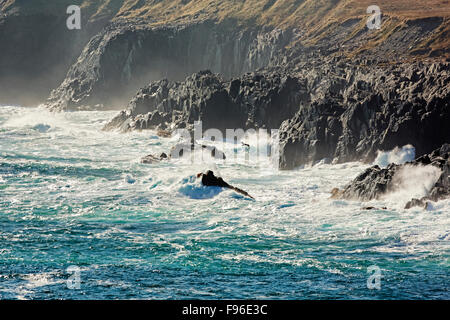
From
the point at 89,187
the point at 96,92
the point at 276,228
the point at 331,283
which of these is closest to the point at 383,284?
the point at 331,283

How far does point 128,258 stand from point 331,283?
14.3 metres

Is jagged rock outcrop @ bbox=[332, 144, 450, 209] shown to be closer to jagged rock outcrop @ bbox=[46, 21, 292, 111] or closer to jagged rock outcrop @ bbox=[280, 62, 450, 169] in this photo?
jagged rock outcrop @ bbox=[280, 62, 450, 169]

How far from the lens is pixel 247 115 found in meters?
113

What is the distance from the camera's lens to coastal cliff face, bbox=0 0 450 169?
286ft

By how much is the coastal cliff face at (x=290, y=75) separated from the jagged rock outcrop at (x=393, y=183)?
749 inches

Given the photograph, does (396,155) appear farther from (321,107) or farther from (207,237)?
(207,237)

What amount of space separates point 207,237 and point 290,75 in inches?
2779

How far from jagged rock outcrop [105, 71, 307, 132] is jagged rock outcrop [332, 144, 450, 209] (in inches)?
1776

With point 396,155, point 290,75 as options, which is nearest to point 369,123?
point 396,155

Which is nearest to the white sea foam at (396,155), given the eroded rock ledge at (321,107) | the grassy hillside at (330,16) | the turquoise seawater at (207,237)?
the eroded rock ledge at (321,107)

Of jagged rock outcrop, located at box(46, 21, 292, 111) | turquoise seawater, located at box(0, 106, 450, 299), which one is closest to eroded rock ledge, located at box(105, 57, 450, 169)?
turquoise seawater, located at box(0, 106, 450, 299)

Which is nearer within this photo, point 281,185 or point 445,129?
point 281,185

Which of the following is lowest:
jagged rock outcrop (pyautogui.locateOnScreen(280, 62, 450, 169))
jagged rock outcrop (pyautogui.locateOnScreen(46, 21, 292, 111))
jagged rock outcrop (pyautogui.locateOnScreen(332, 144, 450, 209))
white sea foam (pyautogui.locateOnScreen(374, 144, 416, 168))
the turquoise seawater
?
the turquoise seawater
